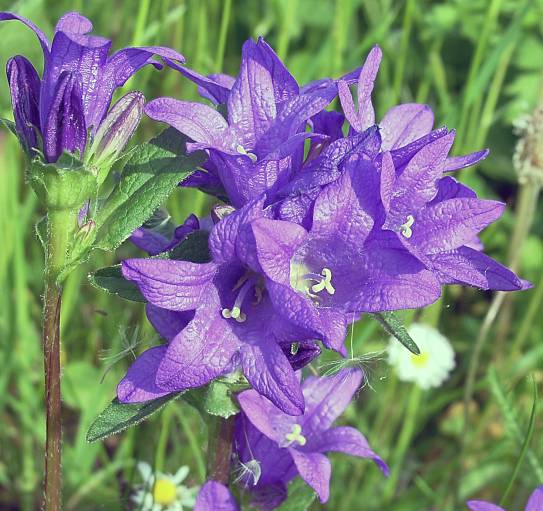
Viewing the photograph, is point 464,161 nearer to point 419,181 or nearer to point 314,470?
point 419,181

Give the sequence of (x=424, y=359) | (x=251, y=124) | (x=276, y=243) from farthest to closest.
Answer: (x=424, y=359)
(x=251, y=124)
(x=276, y=243)

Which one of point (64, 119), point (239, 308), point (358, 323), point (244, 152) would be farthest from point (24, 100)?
point (358, 323)

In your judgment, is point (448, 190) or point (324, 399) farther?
point (324, 399)

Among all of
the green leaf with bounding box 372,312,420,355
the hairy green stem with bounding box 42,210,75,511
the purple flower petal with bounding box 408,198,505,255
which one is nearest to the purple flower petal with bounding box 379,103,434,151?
the purple flower petal with bounding box 408,198,505,255

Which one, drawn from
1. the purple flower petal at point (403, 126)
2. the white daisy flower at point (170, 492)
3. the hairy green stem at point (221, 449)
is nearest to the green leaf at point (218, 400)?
the hairy green stem at point (221, 449)

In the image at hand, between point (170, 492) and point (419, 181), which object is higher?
point (419, 181)

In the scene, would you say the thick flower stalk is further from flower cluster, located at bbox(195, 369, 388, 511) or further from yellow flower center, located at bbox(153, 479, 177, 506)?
yellow flower center, located at bbox(153, 479, 177, 506)

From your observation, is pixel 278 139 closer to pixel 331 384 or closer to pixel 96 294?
pixel 331 384
